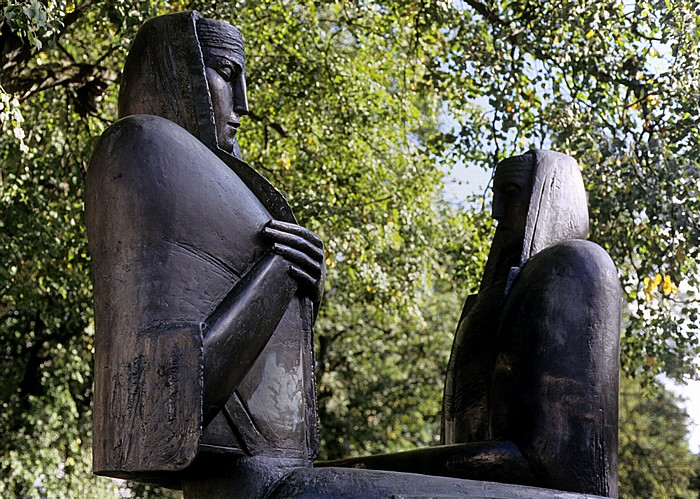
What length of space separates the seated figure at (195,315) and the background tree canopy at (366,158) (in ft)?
13.0

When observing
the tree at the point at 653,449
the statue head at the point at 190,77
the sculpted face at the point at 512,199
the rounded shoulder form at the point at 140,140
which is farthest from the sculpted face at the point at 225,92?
the tree at the point at 653,449

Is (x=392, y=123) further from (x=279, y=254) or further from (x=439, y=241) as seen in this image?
(x=279, y=254)

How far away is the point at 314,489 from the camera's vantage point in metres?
2.76

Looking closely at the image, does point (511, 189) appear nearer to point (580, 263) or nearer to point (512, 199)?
point (512, 199)

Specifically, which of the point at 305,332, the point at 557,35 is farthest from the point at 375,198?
the point at 305,332

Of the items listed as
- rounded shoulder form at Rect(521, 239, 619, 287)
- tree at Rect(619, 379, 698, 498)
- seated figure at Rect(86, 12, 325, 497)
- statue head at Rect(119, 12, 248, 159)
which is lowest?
seated figure at Rect(86, 12, 325, 497)

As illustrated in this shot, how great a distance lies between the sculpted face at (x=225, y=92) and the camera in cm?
350

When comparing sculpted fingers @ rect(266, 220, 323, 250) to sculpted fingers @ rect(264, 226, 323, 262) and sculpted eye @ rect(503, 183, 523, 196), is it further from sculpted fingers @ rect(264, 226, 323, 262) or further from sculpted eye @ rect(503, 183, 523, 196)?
sculpted eye @ rect(503, 183, 523, 196)

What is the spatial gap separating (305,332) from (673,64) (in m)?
6.96

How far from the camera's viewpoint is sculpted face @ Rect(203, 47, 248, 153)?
11.5 ft

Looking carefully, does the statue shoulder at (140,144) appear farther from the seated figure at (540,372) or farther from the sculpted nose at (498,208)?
the sculpted nose at (498,208)

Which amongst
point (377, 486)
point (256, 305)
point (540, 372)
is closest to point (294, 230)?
point (256, 305)

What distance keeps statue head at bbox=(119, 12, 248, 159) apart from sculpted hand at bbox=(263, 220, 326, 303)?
0.39 meters

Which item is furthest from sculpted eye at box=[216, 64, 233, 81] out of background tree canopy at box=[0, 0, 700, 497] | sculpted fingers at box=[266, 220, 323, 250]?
background tree canopy at box=[0, 0, 700, 497]
